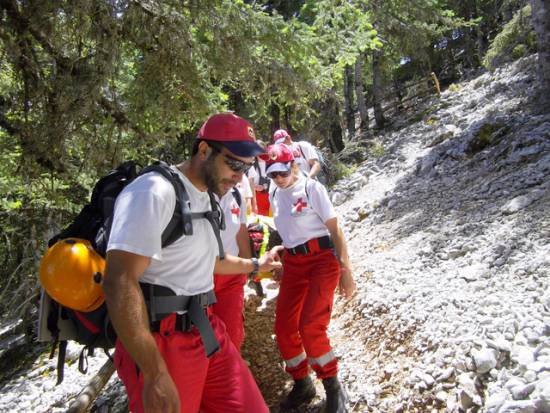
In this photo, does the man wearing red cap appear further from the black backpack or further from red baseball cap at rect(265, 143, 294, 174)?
red baseball cap at rect(265, 143, 294, 174)

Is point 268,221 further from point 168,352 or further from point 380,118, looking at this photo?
point 380,118

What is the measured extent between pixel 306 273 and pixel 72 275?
7.96 feet

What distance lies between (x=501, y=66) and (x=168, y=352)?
17.0 m

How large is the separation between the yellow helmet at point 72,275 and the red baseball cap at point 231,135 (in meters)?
0.95

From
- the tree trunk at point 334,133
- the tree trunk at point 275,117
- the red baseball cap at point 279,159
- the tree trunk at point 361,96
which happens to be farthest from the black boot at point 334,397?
the tree trunk at point 361,96

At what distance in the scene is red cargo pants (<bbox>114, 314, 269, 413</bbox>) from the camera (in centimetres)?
229

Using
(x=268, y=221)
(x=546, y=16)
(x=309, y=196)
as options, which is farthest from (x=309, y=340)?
(x=546, y=16)

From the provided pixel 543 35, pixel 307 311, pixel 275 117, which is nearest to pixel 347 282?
pixel 307 311

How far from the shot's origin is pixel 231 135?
245 cm

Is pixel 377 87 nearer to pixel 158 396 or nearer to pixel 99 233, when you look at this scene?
pixel 99 233

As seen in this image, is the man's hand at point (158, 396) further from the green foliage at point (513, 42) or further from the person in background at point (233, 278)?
the green foliage at point (513, 42)

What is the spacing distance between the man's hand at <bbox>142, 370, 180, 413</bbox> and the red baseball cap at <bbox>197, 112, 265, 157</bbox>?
127 cm

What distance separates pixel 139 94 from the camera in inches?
206

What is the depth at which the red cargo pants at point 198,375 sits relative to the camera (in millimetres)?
2287
